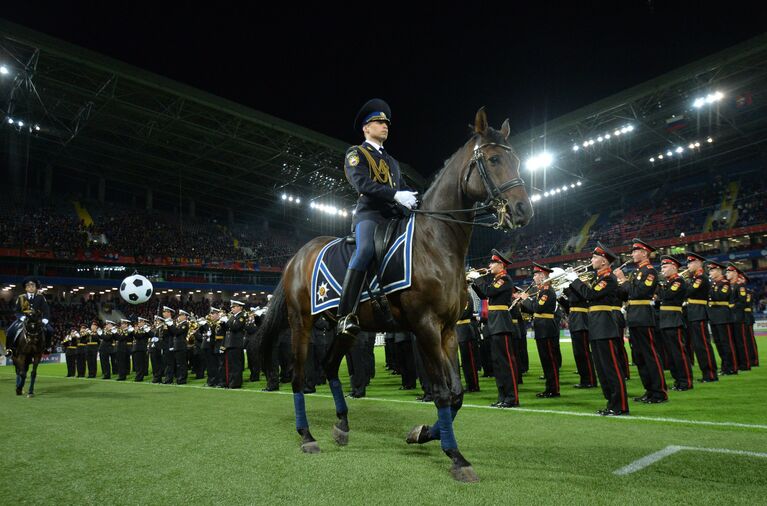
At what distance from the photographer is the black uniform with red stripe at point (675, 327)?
827 cm

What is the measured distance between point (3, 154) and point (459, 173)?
152 ft

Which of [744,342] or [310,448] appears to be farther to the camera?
[744,342]

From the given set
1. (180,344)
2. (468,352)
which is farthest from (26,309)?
(468,352)

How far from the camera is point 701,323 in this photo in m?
9.68

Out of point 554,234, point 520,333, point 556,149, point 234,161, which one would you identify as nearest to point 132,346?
point 520,333

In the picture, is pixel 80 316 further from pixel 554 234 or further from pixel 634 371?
pixel 554 234

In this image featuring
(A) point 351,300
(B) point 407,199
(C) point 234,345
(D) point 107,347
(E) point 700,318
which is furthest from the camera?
(D) point 107,347

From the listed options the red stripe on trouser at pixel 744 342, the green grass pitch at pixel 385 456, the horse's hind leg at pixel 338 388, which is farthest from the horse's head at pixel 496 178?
the red stripe on trouser at pixel 744 342

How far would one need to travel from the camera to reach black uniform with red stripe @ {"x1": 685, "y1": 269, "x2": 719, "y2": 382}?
930 cm

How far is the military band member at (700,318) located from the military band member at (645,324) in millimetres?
2348

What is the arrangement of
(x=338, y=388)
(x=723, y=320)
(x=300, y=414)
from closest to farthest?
(x=300, y=414) → (x=338, y=388) → (x=723, y=320)

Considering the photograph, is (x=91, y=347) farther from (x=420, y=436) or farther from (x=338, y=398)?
(x=420, y=436)

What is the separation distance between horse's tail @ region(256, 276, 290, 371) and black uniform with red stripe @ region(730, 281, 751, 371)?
10639mm

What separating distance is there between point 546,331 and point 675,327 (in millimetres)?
2260
